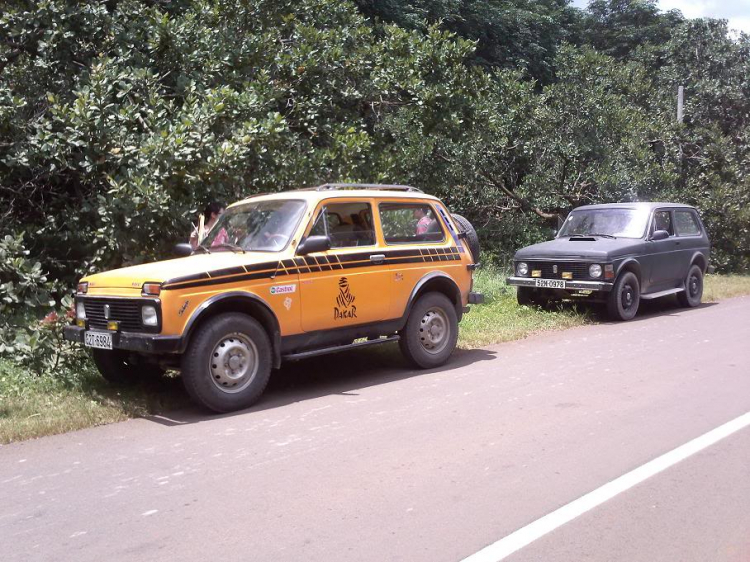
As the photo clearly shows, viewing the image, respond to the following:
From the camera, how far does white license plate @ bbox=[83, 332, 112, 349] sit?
7.00 m

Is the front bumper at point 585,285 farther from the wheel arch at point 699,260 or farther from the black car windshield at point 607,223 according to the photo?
the wheel arch at point 699,260

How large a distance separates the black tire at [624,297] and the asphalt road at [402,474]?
4.01 meters

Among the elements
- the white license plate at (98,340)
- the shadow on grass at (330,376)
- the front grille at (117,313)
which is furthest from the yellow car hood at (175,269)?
the shadow on grass at (330,376)

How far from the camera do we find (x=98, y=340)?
7.10 m

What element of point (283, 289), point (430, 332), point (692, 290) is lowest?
point (692, 290)

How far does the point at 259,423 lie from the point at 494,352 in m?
4.11

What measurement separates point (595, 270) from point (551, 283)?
0.70m

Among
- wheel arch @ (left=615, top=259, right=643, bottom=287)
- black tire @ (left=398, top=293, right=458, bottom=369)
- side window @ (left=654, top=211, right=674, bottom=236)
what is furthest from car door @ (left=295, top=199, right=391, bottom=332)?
side window @ (left=654, top=211, right=674, bottom=236)

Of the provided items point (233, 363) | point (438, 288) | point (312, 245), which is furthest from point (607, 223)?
point (233, 363)

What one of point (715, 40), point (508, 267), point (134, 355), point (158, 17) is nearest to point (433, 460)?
point (134, 355)

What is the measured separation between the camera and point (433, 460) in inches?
216

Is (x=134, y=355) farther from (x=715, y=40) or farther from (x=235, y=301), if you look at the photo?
(x=715, y=40)

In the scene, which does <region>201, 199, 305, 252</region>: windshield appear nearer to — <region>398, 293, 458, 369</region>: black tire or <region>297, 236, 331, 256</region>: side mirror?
<region>297, 236, 331, 256</region>: side mirror

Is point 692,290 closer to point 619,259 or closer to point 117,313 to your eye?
point 619,259
